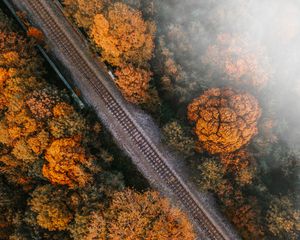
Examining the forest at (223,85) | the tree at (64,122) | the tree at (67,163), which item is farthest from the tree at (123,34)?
Answer: the tree at (67,163)

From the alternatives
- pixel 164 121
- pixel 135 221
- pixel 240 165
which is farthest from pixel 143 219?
pixel 240 165

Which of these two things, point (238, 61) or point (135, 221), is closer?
point (135, 221)

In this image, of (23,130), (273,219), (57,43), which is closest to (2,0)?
(57,43)

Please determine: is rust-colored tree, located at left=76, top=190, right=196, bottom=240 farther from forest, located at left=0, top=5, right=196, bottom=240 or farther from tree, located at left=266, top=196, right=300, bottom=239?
tree, located at left=266, top=196, right=300, bottom=239

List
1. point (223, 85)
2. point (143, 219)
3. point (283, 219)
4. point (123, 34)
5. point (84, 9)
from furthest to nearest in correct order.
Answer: point (223, 85) → point (283, 219) → point (84, 9) → point (123, 34) → point (143, 219)

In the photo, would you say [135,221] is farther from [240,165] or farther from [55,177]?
[240,165]

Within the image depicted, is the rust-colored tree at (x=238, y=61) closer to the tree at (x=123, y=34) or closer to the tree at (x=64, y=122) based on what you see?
the tree at (x=123, y=34)

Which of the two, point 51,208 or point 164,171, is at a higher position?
point 51,208
